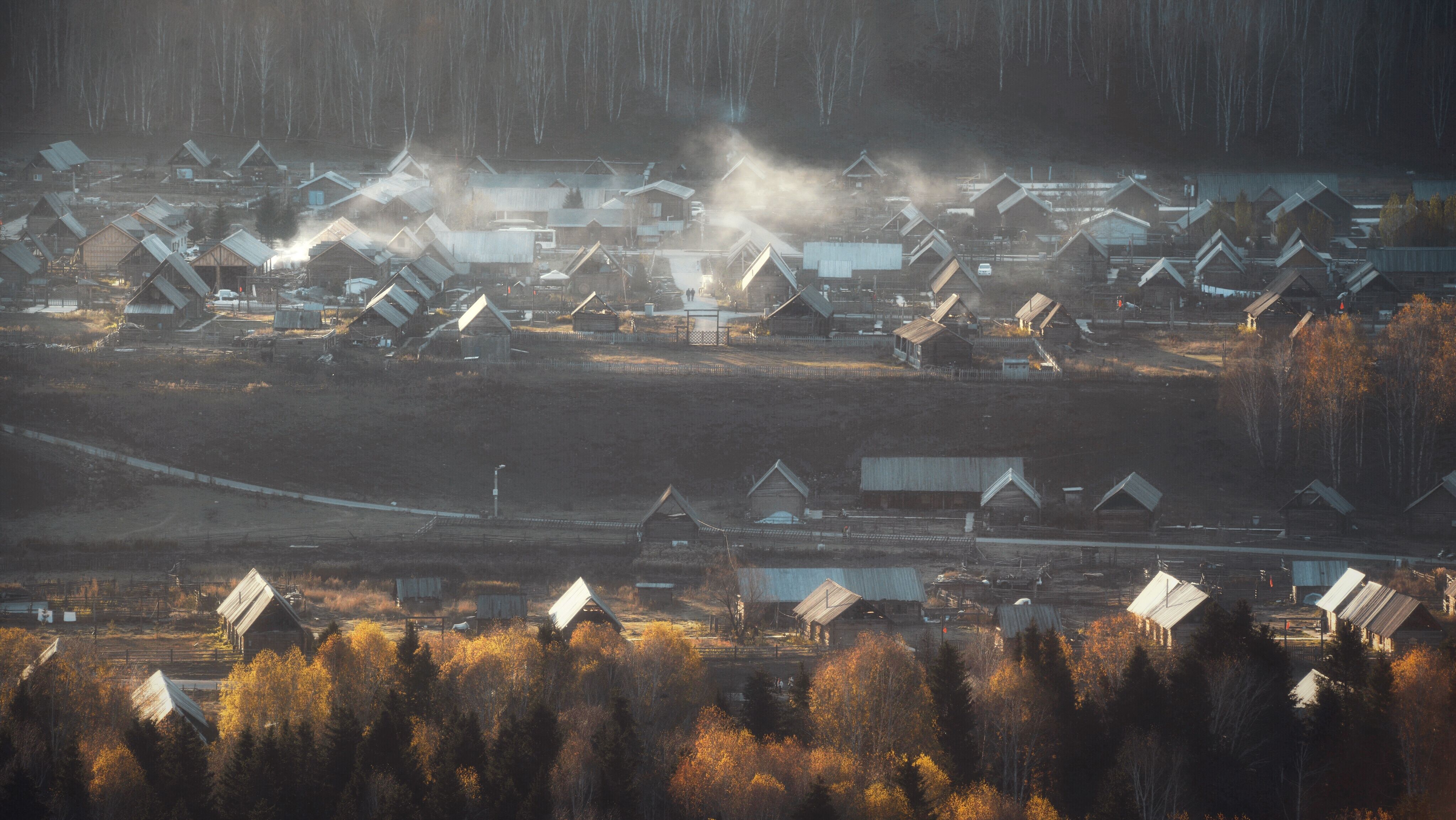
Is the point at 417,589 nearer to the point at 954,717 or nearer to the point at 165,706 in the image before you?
the point at 165,706

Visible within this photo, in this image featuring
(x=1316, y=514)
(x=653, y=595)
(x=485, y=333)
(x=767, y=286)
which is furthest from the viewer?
(x=767, y=286)

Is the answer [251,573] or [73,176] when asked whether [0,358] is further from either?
[73,176]

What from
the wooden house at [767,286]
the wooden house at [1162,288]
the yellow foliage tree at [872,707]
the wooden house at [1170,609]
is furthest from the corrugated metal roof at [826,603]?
the wooden house at [1162,288]

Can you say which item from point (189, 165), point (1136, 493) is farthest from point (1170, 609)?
point (189, 165)

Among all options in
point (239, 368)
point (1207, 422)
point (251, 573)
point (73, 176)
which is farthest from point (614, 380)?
point (73, 176)

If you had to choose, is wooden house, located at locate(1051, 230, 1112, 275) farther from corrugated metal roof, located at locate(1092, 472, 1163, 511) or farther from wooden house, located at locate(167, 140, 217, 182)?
wooden house, located at locate(167, 140, 217, 182)

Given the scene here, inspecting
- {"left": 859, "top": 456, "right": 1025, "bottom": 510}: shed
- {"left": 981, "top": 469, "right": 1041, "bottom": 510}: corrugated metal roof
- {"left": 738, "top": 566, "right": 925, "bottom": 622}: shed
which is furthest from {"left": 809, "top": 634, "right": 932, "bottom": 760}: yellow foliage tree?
{"left": 859, "top": 456, "right": 1025, "bottom": 510}: shed
